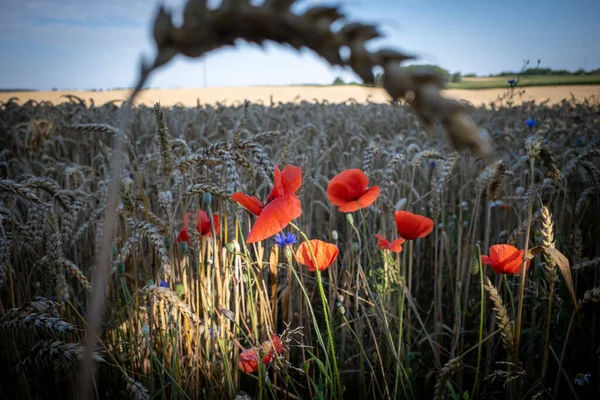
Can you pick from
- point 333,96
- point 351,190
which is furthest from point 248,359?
point 333,96

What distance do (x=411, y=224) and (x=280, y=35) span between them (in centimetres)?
120

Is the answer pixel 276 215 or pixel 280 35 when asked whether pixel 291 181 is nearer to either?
pixel 276 215

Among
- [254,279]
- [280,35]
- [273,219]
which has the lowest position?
[254,279]

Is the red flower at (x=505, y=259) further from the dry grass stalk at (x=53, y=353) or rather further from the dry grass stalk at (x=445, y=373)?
the dry grass stalk at (x=53, y=353)

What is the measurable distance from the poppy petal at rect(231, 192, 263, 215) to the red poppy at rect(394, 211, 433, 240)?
1.79ft

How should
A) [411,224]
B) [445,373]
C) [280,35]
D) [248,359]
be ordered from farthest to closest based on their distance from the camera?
1. [411,224]
2. [248,359]
3. [445,373]
4. [280,35]

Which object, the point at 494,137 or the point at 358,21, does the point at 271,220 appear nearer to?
the point at 358,21

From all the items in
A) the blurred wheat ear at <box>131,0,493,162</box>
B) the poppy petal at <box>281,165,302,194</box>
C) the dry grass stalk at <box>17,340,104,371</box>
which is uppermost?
the blurred wheat ear at <box>131,0,493,162</box>

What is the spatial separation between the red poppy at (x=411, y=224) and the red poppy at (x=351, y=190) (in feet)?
0.40

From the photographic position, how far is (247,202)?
3.59 ft

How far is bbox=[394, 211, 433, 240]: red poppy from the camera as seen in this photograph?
144 centimetres

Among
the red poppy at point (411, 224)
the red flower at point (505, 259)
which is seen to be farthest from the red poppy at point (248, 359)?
the red flower at point (505, 259)

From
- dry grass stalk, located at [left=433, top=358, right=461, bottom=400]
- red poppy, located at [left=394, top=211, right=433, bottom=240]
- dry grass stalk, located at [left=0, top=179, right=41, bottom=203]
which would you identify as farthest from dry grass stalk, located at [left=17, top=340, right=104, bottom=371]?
red poppy, located at [left=394, top=211, right=433, bottom=240]

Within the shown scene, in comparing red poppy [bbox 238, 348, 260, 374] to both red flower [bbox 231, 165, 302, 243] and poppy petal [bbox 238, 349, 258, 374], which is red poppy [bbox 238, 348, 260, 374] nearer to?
poppy petal [bbox 238, 349, 258, 374]
